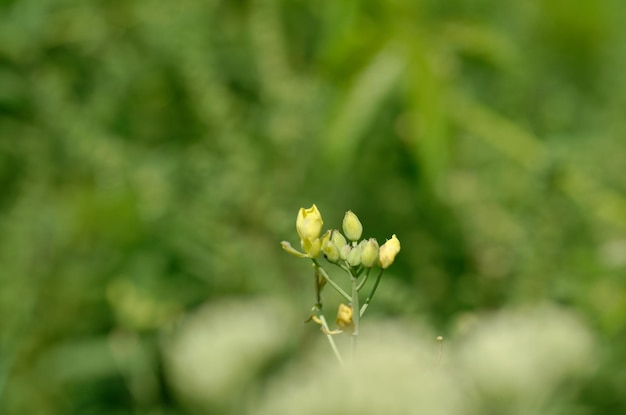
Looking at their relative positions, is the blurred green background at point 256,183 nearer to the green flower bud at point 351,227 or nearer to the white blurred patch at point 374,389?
the green flower bud at point 351,227

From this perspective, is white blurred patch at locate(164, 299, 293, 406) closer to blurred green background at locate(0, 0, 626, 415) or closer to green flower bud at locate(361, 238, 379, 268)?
green flower bud at locate(361, 238, 379, 268)

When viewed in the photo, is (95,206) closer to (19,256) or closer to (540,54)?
(19,256)

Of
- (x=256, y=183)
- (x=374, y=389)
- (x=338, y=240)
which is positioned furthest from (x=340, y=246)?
(x=256, y=183)

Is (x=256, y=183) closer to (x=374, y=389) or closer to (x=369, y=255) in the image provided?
(x=369, y=255)

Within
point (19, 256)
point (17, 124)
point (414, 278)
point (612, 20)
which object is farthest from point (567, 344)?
point (612, 20)

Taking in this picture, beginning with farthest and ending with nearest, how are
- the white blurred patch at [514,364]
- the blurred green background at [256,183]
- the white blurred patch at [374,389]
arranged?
the blurred green background at [256,183] → the white blurred patch at [514,364] → the white blurred patch at [374,389]

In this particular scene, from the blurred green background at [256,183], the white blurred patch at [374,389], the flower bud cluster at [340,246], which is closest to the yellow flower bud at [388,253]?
the flower bud cluster at [340,246]

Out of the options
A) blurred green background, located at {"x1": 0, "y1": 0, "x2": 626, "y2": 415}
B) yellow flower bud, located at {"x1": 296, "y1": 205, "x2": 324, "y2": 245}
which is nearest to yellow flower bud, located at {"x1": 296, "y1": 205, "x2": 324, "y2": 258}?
yellow flower bud, located at {"x1": 296, "y1": 205, "x2": 324, "y2": 245}
